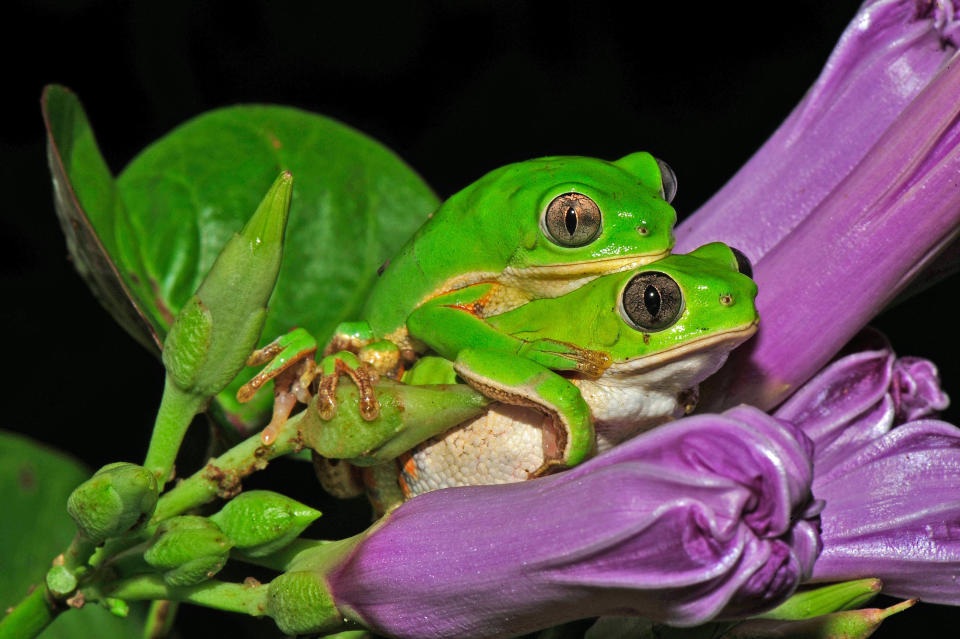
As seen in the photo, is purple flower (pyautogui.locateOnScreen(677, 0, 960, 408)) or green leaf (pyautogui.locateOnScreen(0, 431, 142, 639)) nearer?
purple flower (pyautogui.locateOnScreen(677, 0, 960, 408))

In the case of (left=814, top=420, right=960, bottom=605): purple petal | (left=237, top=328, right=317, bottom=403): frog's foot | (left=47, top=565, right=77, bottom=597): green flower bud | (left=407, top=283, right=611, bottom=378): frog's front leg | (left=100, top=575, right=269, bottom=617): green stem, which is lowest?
(left=47, top=565, right=77, bottom=597): green flower bud

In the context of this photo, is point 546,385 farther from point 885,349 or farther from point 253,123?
point 253,123

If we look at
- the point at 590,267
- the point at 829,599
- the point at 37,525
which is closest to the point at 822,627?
the point at 829,599

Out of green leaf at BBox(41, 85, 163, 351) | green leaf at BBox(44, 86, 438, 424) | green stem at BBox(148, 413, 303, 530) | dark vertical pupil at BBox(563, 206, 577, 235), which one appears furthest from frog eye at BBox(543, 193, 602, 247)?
green leaf at BBox(44, 86, 438, 424)

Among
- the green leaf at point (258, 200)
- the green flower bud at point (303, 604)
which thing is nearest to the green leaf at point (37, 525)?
the green leaf at point (258, 200)

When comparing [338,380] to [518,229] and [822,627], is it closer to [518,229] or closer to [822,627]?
[518,229]

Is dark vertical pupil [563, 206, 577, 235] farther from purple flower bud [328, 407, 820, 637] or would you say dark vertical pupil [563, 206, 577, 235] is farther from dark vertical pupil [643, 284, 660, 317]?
purple flower bud [328, 407, 820, 637]

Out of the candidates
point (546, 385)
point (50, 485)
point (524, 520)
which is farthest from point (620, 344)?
point (50, 485)
